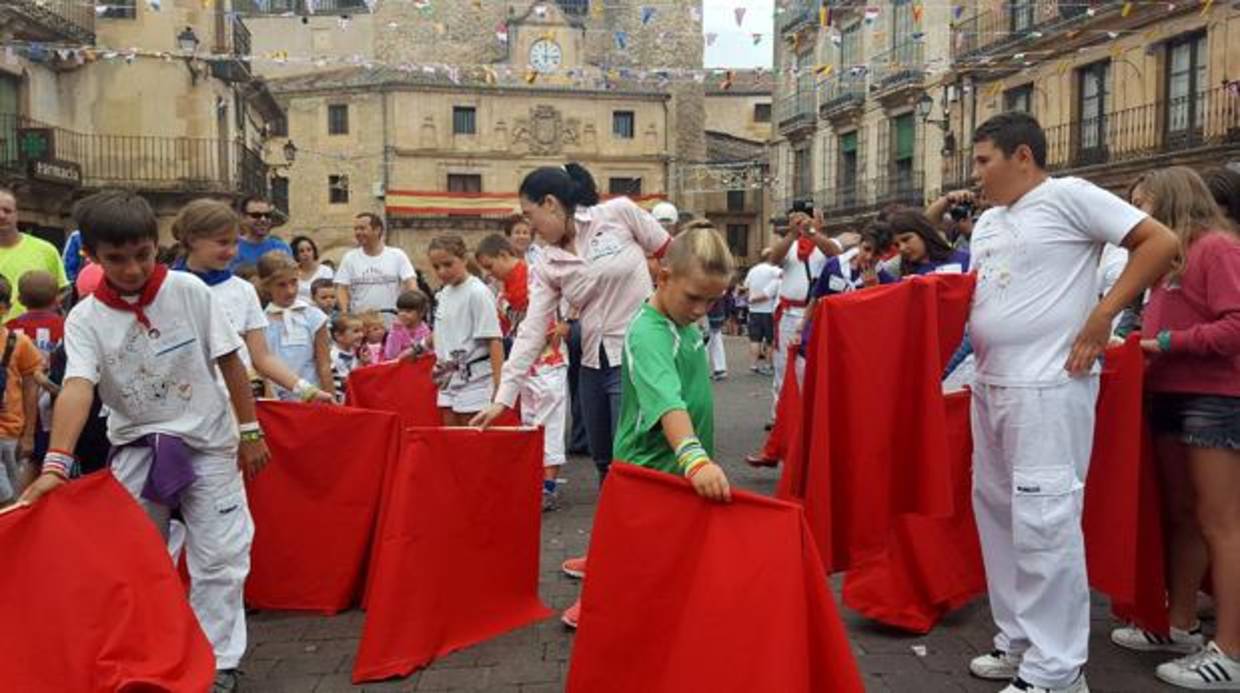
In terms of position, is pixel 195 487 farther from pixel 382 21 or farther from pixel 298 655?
pixel 382 21

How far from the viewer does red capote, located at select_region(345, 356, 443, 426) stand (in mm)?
6289

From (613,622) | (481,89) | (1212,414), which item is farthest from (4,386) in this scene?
(481,89)

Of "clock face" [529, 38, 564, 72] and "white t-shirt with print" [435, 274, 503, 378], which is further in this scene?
"clock face" [529, 38, 564, 72]

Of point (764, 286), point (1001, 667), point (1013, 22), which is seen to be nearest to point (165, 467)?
point (1001, 667)

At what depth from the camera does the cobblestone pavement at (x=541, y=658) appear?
171 inches

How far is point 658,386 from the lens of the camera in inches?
140

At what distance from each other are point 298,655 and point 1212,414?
12.6ft

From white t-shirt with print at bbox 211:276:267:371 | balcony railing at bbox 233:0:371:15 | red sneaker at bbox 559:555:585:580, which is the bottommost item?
red sneaker at bbox 559:555:585:580

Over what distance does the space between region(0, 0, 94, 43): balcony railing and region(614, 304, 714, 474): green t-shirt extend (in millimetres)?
22793

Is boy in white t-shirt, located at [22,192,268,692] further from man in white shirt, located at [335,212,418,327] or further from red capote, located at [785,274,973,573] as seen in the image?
man in white shirt, located at [335,212,418,327]

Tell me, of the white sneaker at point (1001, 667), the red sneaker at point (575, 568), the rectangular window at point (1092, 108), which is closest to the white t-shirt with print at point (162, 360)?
the red sneaker at point (575, 568)

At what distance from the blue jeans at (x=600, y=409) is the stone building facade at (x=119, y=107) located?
22151mm

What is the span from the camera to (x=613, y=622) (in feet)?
11.3

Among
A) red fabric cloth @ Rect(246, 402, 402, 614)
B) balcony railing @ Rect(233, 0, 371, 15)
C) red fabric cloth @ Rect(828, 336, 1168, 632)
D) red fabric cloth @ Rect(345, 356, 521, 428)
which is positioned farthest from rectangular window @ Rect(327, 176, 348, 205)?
red fabric cloth @ Rect(828, 336, 1168, 632)
